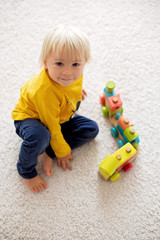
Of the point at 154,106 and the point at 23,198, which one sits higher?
the point at 154,106

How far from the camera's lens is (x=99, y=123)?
1.07m

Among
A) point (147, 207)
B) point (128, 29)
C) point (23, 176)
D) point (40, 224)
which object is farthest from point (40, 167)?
point (128, 29)

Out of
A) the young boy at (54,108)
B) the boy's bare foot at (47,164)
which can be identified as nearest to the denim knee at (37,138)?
the young boy at (54,108)

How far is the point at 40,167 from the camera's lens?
973 mm

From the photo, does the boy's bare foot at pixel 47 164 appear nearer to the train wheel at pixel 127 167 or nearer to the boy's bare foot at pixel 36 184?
the boy's bare foot at pixel 36 184

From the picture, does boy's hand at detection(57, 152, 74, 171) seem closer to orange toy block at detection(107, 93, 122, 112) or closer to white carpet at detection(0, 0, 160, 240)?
white carpet at detection(0, 0, 160, 240)

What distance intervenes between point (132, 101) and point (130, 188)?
417mm

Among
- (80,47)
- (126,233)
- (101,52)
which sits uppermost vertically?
(80,47)

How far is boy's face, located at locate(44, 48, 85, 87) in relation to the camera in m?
0.67

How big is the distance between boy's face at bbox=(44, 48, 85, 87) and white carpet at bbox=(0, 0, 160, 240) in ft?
1.32

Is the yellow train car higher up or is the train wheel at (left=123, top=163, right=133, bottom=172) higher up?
the yellow train car

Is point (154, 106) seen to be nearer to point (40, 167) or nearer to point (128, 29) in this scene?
point (128, 29)

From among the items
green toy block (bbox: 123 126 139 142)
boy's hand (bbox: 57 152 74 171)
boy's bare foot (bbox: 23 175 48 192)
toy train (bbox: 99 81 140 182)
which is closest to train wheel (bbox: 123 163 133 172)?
toy train (bbox: 99 81 140 182)

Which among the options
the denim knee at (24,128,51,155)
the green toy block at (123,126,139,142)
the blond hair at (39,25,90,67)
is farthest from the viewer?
the green toy block at (123,126,139,142)
